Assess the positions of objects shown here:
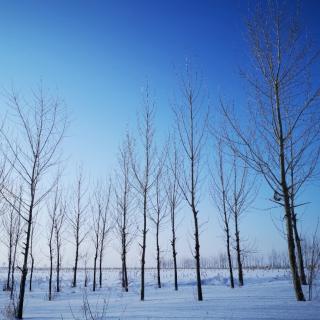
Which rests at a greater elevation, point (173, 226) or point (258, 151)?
point (258, 151)

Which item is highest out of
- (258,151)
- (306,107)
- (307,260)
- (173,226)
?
(306,107)

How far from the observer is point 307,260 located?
8570 mm

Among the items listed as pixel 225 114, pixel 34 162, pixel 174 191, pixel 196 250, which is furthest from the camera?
pixel 174 191

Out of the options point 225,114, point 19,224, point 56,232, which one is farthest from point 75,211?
point 225,114

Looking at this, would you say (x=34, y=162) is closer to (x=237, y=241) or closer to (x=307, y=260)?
(x=307, y=260)

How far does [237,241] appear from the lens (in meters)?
18.5

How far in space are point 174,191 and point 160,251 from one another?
13.9ft

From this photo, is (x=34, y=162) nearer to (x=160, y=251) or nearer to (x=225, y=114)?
(x=225, y=114)

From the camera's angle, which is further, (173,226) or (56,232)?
(56,232)

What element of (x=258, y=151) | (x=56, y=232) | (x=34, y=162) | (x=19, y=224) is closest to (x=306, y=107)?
(x=258, y=151)

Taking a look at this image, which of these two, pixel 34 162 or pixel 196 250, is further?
pixel 196 250

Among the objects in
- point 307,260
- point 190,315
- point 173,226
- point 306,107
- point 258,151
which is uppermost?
point 306,107

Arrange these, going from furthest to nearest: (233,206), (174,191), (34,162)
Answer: (174,191) < (233,206) < (34,162)

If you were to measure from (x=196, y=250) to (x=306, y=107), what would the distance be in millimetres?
5741
